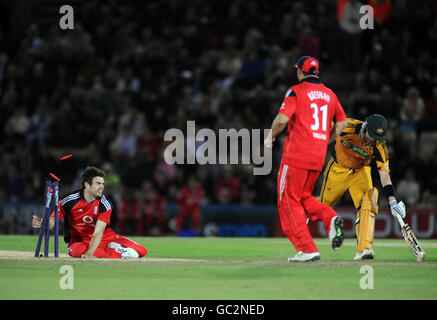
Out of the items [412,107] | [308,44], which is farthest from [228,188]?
[412,107]

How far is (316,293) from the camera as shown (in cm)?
781

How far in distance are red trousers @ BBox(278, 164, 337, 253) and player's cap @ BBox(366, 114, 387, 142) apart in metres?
1.32

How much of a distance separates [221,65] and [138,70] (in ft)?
7.76

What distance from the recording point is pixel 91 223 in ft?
36.6

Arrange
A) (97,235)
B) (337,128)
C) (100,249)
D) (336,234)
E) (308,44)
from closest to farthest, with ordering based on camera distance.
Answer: (336,234) < (337,128) < (97,235) < (100,249) < (308,44)

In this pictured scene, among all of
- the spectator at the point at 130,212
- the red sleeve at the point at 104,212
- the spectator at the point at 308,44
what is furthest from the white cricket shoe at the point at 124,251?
the spectator at the point at 308,44

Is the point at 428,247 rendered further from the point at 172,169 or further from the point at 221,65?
the point at 221,65

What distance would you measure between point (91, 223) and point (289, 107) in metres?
3.32

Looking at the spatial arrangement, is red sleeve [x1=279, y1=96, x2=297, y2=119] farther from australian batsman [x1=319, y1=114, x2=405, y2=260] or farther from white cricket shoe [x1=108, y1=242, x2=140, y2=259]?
white cricket shoe [x1=108, y1=242, x2=140, y2=259]

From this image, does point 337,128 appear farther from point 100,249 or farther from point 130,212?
point 130,212


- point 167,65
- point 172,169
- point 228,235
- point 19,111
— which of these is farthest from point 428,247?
point 19,111

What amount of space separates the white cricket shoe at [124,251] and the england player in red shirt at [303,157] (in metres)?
2.46

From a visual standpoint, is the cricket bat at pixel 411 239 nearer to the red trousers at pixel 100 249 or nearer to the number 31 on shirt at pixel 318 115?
the number 31 on shirt at pixel 318 115

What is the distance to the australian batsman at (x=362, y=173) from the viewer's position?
35.9ft
